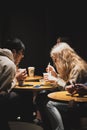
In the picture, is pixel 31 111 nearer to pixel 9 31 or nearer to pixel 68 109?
pixel 68 109

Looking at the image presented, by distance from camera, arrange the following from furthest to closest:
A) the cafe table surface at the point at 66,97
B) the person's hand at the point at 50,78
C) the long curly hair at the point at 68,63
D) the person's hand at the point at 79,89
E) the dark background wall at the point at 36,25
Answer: the dark background wall at the point at 36,25 → the person's hand at the point at 50,78 → the long curly hair at the point at 68,63 → the person's hand at the point at 79,89 → the cafe table surface at the point at 66,97

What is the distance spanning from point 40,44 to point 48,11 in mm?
785

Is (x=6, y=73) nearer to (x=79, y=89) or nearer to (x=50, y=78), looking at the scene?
(x=79, y=89)

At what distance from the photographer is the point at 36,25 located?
7051 mm

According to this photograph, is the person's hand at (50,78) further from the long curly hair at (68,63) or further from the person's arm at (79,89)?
the person's arm at (79,89)

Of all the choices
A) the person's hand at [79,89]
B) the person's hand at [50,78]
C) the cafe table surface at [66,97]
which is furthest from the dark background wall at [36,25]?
the person's hand at [79,89]

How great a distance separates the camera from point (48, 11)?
22.7ft

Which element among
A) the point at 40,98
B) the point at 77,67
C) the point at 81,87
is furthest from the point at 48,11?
the point at 81,87

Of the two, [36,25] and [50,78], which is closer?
[50,78]

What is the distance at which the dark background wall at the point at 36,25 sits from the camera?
6.79 metres

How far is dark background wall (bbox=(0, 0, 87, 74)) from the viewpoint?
267 inches

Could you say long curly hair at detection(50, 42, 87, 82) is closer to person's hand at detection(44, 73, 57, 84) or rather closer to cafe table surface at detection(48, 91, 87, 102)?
person's hand at detection(44, 73, 57, 84)

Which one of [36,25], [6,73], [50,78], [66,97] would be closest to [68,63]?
[50,78]

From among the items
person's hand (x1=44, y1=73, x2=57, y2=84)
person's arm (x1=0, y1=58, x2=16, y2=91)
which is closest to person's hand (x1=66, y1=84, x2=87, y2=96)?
person's arm (x1=0, y1=58, x2=16, y2=91)
